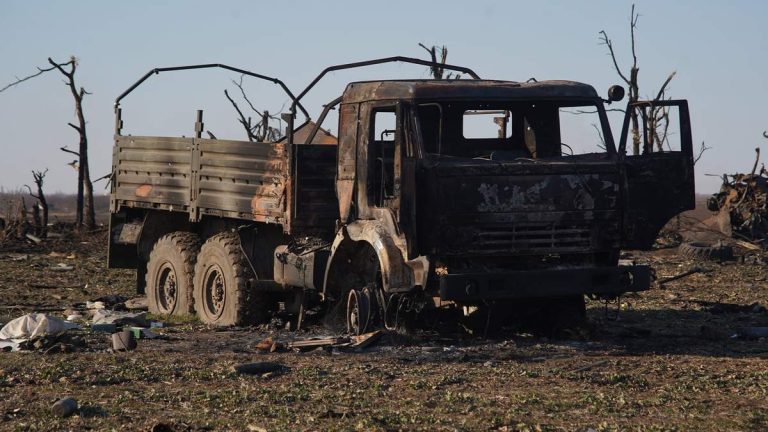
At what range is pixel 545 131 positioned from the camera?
11625mm

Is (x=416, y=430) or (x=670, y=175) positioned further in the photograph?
(x=670, y=175)

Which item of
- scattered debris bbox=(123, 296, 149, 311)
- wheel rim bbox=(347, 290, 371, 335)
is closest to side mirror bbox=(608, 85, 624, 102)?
wheel rim bbox=(347, 290, 371, 335)

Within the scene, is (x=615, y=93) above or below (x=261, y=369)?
above

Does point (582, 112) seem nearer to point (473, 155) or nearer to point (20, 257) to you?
point (473, 155)

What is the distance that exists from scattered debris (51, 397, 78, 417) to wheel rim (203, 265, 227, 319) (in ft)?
19.7

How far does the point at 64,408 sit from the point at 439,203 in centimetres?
399

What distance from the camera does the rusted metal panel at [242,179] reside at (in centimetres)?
1220

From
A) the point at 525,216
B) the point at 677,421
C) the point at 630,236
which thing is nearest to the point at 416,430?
the point at 677,421

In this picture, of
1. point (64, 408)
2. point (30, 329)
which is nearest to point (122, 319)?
point (30, 329)

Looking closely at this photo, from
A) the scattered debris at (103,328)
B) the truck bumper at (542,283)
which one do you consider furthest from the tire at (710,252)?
the scattered debris at (103,328)

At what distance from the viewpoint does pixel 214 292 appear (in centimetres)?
1398

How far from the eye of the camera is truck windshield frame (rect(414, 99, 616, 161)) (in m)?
10.9

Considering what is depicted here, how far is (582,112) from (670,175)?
1089 millimetres

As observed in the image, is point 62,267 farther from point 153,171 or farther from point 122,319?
point 122,319
